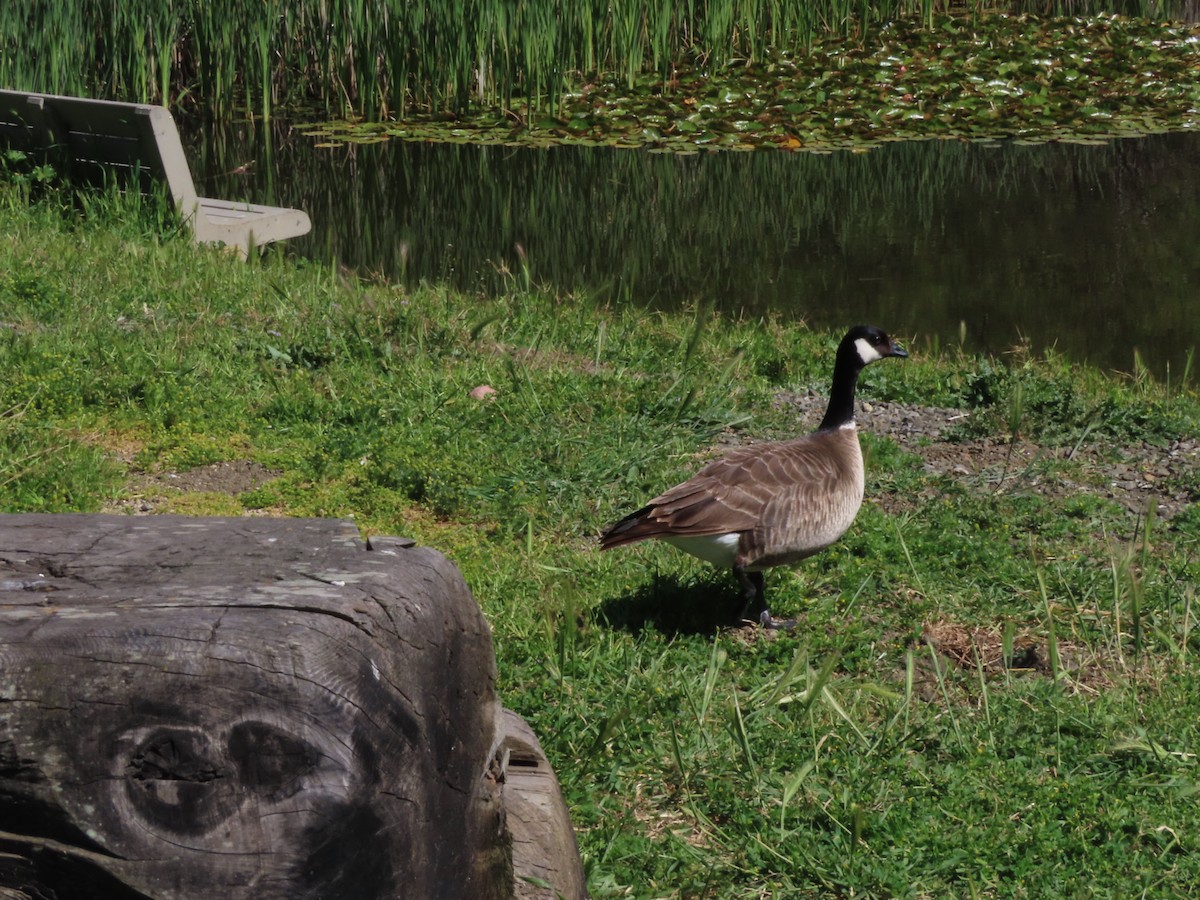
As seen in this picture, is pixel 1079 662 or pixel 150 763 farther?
pixel 1079 662

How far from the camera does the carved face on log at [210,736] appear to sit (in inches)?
Result: 80.4

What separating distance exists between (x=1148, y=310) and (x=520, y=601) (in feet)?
25.1

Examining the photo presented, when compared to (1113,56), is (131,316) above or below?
below

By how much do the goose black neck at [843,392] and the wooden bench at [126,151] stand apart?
5.64 m

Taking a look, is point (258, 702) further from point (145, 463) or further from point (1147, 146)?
point (1147, 146)

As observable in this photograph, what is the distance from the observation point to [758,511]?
5004 millimetres

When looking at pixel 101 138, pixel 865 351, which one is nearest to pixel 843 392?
pixel 865 351

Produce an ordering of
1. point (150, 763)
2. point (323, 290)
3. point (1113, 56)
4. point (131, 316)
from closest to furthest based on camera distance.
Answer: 1. point (150, 763)
2. point (131, 316)
3. point (323, 290)
4. point (1113, 56)

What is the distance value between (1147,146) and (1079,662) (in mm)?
13068

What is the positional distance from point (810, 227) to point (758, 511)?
8.65m

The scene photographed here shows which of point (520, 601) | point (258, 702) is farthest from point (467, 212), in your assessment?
point (258, 702)

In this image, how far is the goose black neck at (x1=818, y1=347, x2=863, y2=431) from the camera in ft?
19.1

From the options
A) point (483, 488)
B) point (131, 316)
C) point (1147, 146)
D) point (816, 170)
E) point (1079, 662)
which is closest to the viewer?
point (1079, 662)

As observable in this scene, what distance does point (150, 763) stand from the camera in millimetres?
2043
